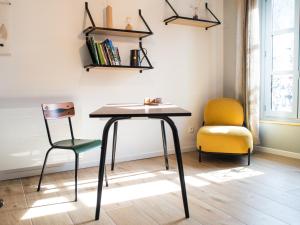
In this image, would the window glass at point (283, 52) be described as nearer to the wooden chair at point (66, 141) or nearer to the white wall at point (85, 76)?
the white wall at point (85, 76)

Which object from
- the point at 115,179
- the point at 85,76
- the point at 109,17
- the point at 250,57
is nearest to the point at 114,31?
the point at 109,17

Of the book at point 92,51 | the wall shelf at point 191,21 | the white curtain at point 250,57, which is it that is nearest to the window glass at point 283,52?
the white curtain at point 250,57

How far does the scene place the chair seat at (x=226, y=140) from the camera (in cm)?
329

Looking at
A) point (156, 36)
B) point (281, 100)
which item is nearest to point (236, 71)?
point (281, 100)

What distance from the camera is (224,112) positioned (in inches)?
152

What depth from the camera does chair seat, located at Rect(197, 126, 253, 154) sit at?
130 inches

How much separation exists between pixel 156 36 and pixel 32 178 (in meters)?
2.27

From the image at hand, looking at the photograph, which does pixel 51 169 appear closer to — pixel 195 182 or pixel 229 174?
pixel 195 182

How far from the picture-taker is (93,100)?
3.33 metres

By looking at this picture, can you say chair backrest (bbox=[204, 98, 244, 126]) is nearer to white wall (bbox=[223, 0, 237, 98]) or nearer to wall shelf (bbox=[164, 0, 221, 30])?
white wall (bbox=[223, 0, 237, 98])

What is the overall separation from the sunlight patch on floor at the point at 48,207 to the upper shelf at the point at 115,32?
5.81 feet

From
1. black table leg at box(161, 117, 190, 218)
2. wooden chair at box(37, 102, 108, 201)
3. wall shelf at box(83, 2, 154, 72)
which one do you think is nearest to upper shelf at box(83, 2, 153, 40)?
wall shelf at box(83, 2, 154, 72)

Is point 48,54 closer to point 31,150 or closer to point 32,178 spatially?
point 31,150

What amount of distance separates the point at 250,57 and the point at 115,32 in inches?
72.3
